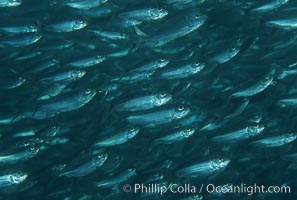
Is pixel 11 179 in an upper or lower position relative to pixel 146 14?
lower

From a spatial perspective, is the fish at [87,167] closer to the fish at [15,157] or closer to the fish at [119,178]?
the fish at [119,178]

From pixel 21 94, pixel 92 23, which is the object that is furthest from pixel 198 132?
pixel 21 94

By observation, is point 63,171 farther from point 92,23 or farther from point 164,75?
point 92,23

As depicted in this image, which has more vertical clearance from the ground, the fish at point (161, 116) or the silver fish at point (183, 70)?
the silver fish at point (183, 70)

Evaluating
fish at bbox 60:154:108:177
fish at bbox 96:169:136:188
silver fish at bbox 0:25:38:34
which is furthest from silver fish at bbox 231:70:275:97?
silver fish at bbox 0:25:38:34

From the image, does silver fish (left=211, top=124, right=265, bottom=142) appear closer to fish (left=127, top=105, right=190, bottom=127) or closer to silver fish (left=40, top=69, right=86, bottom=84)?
fish (left=127, top=105, right=190, bottom=127)

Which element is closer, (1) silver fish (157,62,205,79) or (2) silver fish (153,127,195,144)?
(2) silver fish (153,127,195,144)

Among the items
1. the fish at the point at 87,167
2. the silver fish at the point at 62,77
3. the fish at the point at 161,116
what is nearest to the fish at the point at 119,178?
the fish at the point at 87,167

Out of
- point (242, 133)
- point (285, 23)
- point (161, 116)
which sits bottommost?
point (242, 133)

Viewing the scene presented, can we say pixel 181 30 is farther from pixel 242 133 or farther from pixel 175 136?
pixel 242 133

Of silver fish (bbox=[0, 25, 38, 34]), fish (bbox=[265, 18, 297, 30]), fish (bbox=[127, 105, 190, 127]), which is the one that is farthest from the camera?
silver fish (bbox=[0, 25, 38, 34])

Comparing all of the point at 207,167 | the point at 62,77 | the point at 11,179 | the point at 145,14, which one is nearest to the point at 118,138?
the point at 62,77

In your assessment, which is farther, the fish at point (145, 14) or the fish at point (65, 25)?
the fish at point (65, 25)

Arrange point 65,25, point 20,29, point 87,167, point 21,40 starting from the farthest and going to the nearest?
point 20,29, point 65,25, point 21,40, point 87,167
